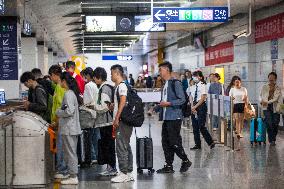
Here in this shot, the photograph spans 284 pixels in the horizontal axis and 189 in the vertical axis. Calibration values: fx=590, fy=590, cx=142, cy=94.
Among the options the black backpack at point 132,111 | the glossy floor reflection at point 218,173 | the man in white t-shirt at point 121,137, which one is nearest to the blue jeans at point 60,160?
the glossy floor reflection at point 218,173

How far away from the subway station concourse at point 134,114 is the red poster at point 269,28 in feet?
0.11

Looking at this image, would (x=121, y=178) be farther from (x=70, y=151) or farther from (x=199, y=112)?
(x=199, y=112)

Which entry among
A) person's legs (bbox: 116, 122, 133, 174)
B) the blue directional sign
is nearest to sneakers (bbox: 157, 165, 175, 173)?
person's legs (bbox: 116, 122, 133, 174)

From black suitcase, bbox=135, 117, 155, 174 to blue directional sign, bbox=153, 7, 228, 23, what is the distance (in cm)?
627

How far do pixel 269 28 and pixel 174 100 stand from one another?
9564mm

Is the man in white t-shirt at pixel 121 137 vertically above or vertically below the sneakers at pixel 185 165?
above

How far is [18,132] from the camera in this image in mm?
8227

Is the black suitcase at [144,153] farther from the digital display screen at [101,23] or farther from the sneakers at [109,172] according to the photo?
the digital display screen at [101,23]

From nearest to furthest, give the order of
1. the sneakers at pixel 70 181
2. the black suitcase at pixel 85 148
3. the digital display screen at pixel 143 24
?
the sneakers at pixel 70 181, the black suitcase at pixel 85 148, the digital display screen at pixel 143 24

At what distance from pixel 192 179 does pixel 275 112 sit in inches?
210

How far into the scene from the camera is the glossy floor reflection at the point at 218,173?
8.43 meters

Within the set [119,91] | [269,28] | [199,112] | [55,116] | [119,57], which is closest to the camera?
[119,91]

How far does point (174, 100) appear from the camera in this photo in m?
9.42

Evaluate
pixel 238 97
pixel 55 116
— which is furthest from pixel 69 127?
pixel 238 97
